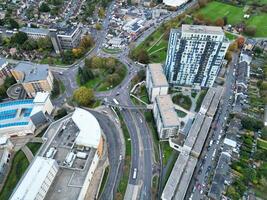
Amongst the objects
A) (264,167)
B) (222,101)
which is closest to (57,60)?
(222,101)

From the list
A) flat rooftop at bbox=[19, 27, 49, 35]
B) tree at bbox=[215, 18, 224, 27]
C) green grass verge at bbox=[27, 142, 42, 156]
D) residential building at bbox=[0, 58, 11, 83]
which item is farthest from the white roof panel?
tree at bbox=[215, 18, 224, 27]

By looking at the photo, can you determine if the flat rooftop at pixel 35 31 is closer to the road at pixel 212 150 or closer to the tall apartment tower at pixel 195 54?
the tall apartment tower at pixel 195 54

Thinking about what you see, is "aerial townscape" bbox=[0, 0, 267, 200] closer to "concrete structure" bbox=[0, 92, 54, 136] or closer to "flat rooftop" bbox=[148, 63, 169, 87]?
"concrete structure" bbox=[0, 92, 54, 136]

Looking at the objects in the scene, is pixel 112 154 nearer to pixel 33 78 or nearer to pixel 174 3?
pixel 33 78

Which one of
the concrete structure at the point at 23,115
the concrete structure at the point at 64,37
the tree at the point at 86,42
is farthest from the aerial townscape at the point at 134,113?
the tree at the point at 86,42

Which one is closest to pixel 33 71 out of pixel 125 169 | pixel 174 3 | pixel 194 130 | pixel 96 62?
pixel 96 62

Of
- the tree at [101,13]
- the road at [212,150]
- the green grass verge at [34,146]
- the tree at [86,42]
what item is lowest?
the road at [212,150]
